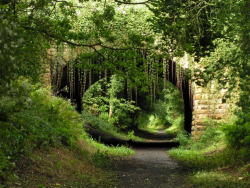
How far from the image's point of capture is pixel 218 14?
184 inches

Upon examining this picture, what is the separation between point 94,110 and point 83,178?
12672 millimetres

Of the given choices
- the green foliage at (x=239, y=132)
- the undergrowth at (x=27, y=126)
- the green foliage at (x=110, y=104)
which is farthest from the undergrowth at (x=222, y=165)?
the green foliage at (x=110, y=104)

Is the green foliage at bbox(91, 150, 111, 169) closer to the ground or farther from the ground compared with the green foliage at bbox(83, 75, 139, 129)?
closer to the ground

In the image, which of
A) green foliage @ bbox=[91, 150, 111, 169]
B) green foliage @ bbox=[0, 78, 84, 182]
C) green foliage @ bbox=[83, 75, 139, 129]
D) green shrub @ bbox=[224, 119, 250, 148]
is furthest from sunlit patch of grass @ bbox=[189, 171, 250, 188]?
green foliage @ bbox=[83, 75, 139, 129]

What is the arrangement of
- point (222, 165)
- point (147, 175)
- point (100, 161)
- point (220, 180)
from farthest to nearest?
point (100, 161)
point (222, 165)
point (147, 175)
point (220, 180)

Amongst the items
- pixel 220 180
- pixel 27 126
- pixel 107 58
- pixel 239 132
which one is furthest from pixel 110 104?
pixel 220 180

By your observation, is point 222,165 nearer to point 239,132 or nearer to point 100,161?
point 239,132

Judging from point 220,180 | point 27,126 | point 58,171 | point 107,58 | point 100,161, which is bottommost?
point 100,161

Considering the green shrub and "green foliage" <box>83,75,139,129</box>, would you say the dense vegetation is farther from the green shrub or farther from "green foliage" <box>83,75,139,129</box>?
"green foliage" <box>83,75,139,129</box>

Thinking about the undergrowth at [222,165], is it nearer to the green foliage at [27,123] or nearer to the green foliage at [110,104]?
the green foliage at [27,123]

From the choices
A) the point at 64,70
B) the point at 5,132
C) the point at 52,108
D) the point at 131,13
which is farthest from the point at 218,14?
the point at 64,70

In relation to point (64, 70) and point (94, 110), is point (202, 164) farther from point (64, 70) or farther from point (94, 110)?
point (94, 110)

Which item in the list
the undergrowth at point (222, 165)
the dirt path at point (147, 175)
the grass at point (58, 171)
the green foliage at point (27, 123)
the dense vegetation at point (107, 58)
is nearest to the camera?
the green foliage at point (27, 123)

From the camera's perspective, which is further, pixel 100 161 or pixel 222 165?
pixel 100 161
